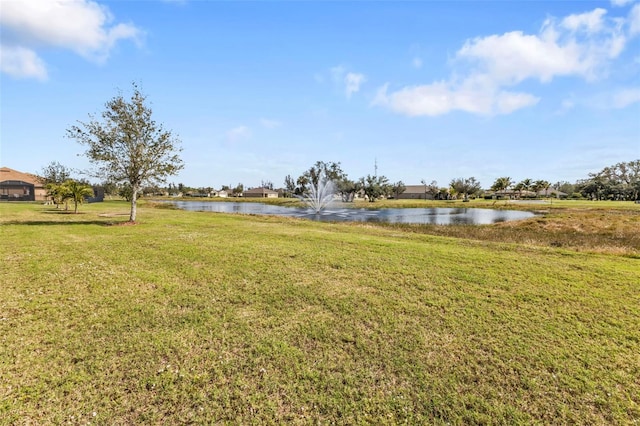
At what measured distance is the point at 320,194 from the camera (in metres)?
87.2

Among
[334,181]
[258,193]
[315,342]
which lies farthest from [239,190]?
[315,342]

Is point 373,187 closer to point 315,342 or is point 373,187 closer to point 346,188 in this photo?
point 346,188

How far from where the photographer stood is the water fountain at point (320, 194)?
76.6 meters

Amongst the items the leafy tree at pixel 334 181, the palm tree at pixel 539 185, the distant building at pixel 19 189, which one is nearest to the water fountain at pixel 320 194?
the leafy tree at pixel 334 181

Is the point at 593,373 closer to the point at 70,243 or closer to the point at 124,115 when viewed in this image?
the point at 70,243

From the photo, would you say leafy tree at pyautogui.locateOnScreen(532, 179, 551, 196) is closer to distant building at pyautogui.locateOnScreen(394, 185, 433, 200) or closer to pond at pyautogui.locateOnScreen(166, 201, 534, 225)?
distant building at pyautogui.locateOnScreen(394, 185, 433, 200)

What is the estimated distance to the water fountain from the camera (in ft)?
251

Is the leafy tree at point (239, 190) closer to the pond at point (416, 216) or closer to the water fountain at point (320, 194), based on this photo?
the water fountain at point (320, 194)

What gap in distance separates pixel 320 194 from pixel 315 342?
268 ft

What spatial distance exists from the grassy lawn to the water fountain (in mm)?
60913

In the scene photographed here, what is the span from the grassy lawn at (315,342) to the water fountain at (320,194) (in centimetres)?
6091

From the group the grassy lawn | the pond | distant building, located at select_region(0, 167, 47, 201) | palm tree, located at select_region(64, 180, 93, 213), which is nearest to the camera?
the grassy lawn

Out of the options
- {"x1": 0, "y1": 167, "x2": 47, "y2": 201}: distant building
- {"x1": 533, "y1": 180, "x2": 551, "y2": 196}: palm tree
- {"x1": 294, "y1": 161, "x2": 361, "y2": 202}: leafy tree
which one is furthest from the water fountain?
{"x1": 533, "y1": 180, "x2": 551, "y2": 196}: palm tree

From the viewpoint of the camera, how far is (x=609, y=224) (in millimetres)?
28969
